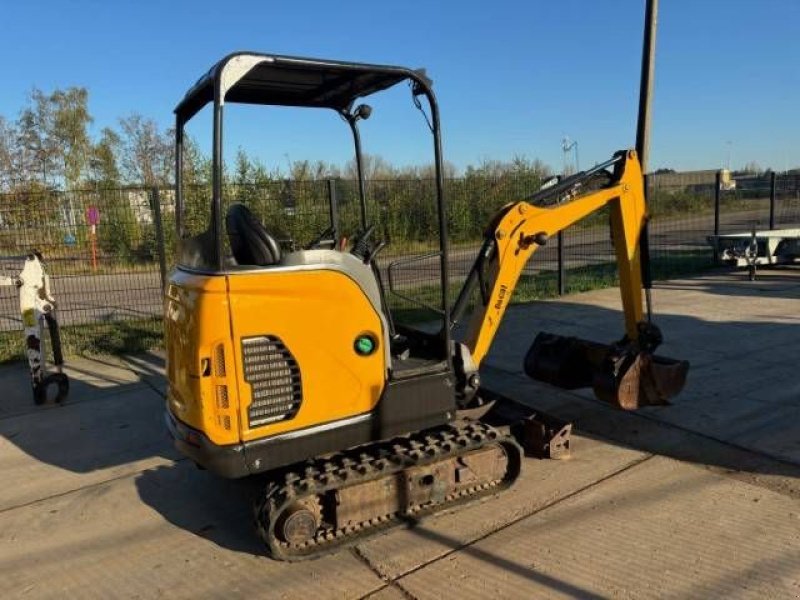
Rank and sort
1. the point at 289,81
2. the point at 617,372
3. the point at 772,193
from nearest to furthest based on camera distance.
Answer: the point at 289,81, the point at 617,372, the point at 772,193

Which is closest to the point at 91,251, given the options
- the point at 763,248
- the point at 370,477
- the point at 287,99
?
the point at 287,99

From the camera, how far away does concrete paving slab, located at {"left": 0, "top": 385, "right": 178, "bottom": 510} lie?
461cm

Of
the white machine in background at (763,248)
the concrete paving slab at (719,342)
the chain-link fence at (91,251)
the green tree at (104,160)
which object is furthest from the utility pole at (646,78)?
the green tree at (104,160)

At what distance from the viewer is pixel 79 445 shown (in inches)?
206

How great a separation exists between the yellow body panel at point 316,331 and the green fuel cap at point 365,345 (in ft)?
0.07

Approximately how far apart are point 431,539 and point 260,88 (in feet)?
10.3

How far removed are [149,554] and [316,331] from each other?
158 cm

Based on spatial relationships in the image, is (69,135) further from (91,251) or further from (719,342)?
(719,342)

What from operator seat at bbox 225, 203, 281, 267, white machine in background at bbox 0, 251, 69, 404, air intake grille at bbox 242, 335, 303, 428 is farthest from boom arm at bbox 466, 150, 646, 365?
white machine in background at bbox 0, 251, 69, 404

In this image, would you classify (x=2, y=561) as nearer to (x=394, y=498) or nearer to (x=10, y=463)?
(x=10, y=463)

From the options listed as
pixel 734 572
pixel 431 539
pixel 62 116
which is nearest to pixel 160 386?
pixel 431 539

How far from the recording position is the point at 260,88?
14.6ft

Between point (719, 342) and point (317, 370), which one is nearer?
point (317, 370)

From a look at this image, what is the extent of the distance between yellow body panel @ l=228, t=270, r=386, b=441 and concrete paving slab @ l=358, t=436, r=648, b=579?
29.7 inches
